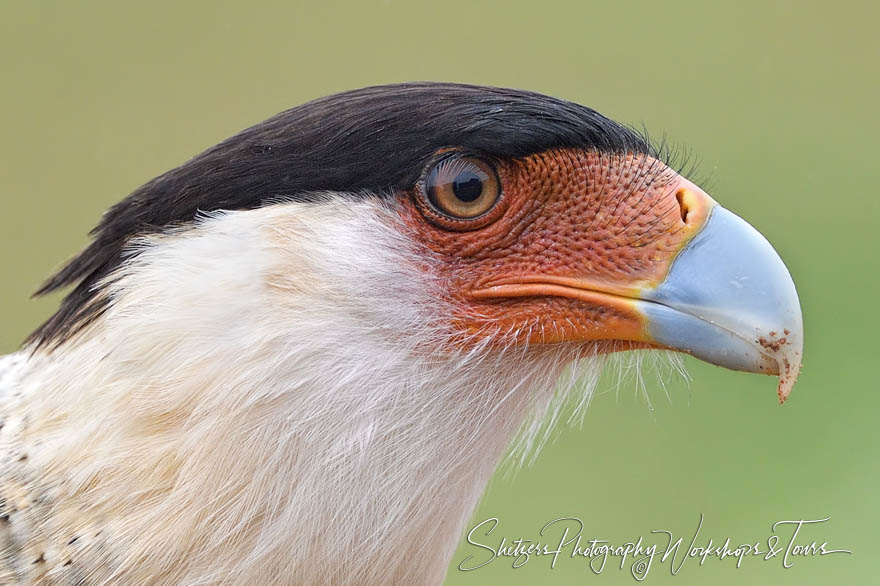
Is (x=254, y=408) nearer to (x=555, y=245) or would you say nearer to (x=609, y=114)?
(x=555, y=245)

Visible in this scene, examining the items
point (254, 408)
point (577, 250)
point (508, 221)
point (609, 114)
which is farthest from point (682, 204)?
point (609, 114)

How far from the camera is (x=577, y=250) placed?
1910mm

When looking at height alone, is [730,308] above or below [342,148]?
below

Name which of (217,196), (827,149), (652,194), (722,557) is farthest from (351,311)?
(827,149)

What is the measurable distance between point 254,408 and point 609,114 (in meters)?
3.67

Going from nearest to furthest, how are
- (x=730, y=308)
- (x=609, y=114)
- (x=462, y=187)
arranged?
(x=730, y=308) → (x=462, y=187) → (x=609, y=114)

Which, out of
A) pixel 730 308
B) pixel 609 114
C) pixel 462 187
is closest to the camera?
pixel 730 308

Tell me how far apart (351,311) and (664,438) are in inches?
128

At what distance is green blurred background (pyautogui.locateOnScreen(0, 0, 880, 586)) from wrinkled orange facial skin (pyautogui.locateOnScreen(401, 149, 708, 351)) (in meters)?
2.58

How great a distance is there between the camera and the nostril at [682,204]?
191cm

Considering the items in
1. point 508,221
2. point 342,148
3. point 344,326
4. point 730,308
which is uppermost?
point 342,148

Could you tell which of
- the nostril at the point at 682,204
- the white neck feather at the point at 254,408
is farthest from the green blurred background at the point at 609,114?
the nostril at the point at 682,204

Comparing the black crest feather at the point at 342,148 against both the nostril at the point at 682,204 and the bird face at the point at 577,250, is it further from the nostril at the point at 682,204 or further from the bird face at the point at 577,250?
the nostril at the point at 682,204

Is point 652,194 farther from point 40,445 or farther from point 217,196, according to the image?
point 40,445
